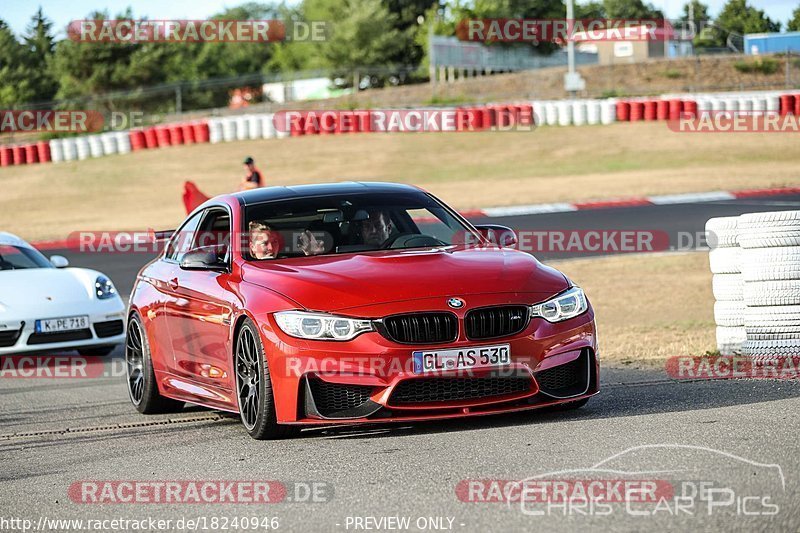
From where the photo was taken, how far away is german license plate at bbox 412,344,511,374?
679cm

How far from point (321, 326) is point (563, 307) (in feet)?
4.36

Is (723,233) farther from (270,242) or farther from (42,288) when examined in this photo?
(42,288)

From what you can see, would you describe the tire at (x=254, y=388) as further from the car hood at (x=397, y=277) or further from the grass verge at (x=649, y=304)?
the grass verge at (x=649, y=304)

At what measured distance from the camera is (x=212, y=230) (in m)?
8.95

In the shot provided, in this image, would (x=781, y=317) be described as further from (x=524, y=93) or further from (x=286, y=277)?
(x=524, y=93)

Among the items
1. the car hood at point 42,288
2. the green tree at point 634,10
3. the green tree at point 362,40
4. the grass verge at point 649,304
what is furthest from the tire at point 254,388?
the green tree at point 634,10

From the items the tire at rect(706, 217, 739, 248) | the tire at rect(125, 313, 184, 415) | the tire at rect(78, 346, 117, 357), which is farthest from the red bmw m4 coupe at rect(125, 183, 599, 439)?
the tire at rect(78, 346, 117, 357)

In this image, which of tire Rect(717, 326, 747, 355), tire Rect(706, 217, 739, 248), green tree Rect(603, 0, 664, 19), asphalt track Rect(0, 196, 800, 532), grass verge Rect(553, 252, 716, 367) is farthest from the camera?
green tree Rect(603, 0, 664, 19)

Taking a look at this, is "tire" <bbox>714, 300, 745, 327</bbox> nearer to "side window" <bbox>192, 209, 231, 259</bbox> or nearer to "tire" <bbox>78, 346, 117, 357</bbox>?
"side window" <bbox>192, 209, 231, 259</bbox>

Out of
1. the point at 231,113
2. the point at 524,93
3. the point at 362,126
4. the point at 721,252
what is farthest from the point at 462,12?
the point at 721,252

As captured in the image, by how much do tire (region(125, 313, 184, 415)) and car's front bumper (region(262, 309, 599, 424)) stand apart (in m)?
2.24

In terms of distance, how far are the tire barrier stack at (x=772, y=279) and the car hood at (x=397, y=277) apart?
85.4 inches

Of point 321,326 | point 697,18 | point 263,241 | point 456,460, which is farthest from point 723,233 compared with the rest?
point 697,18

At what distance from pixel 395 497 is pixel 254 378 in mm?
1986
